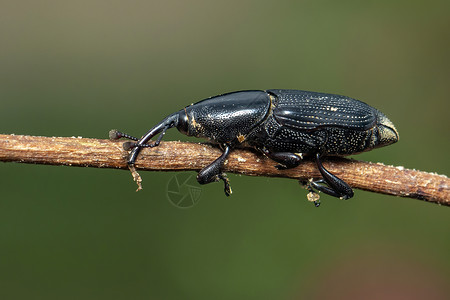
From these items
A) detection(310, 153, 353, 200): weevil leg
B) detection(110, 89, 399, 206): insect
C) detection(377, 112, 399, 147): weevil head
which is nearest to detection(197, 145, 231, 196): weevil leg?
detection(110, 89, 399, 206): insect

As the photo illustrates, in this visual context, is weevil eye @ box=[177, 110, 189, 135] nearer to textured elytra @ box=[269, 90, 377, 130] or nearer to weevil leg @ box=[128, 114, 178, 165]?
weevil leg @ box=[128, 114, 178, 165]

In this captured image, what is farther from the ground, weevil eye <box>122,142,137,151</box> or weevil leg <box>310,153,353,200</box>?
weevil eye <box>122,142,137,151</box>

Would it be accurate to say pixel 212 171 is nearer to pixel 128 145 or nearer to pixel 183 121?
pixel 183 121

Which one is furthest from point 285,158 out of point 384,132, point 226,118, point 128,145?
point 128,145

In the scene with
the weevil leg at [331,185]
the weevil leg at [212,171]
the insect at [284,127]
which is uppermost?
the insect at [284,127]

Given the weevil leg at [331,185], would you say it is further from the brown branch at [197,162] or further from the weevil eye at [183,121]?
the weevil eye at [183,121]

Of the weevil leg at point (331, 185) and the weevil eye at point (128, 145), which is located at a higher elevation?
the weevil eye at point (128, 145)

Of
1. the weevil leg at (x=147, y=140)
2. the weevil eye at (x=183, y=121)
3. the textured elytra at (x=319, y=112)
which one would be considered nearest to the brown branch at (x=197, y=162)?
the weevil leg at (x=147, y=140)

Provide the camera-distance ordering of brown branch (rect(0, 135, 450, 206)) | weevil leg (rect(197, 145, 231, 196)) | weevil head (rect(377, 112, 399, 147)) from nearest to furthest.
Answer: brown branch (rect(0, 135, 450, 206))
weevil leg (rect(197, 145, 231, 196))
weevil head (rect(377, 112, 399, 147))

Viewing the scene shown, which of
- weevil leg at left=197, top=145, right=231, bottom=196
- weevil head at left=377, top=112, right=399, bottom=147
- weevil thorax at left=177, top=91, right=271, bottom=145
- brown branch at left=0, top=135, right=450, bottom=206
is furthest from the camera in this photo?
weevil head at left=377, top=112, right=399, bottom=147
